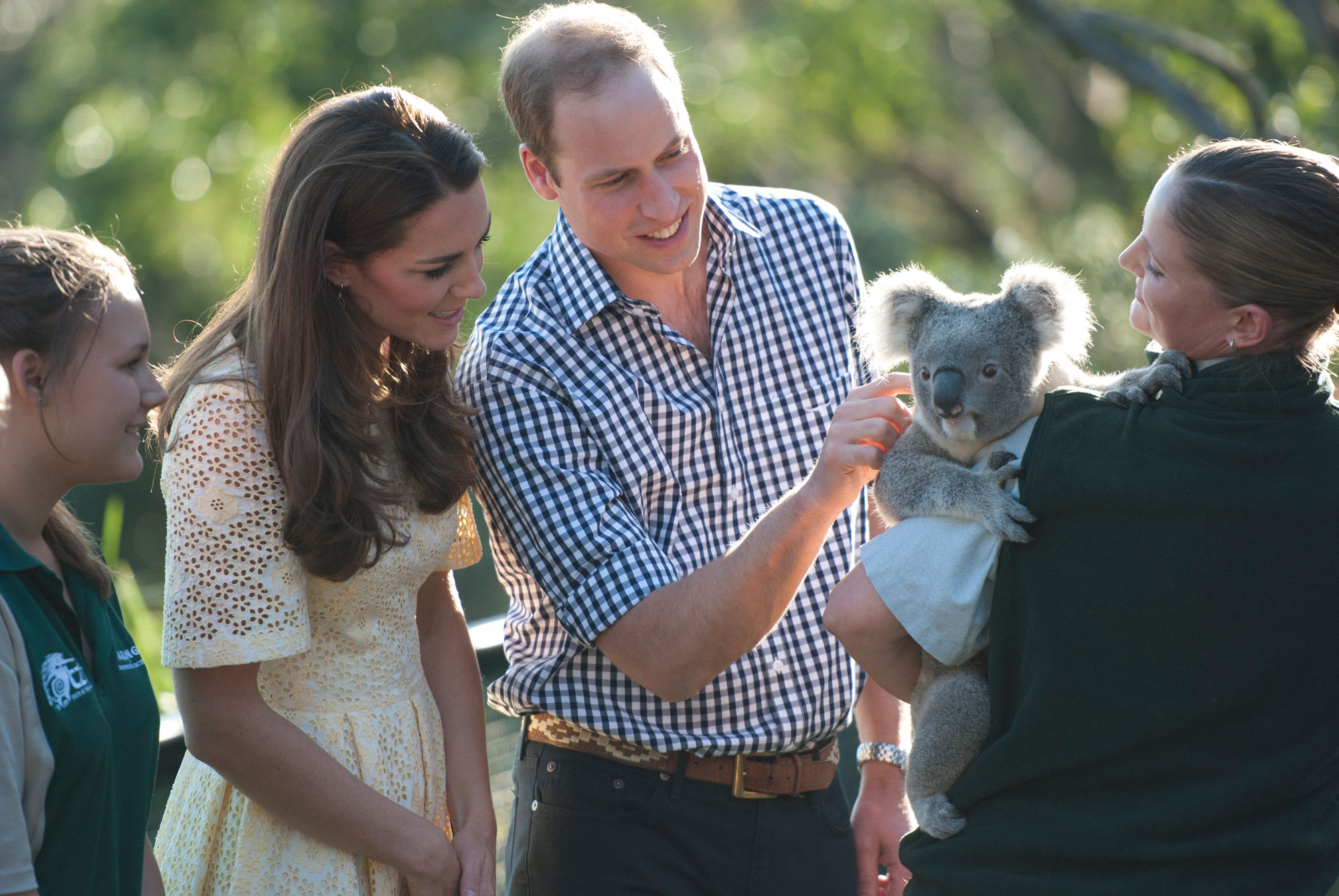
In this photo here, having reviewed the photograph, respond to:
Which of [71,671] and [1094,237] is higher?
[71,671]

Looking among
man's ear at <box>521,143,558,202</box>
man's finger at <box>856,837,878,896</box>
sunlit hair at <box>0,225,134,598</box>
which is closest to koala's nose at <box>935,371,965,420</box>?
man's ear at <box>521,143,558,202</box>

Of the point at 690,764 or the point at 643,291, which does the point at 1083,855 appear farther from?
the point at 643,291

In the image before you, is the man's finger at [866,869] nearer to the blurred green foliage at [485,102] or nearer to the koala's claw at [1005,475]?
the koala's claw at [1005,475]

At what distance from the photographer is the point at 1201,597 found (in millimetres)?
1317

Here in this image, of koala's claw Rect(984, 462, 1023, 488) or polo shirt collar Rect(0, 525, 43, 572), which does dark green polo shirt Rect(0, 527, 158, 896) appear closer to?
polo shirt collar Rect(0, 525, 43, 572)

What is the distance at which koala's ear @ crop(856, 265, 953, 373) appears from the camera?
176cm

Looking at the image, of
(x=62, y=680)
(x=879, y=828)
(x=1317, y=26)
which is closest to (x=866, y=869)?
(x=879, y=828)

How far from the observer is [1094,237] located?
24.4 feet

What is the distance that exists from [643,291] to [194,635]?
3.32ft

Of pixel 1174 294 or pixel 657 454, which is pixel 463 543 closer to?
pixel 657 454

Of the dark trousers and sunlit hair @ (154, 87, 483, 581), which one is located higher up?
sunlit hair @ (154, 87, 483, 581)

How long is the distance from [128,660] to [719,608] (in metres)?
0.86

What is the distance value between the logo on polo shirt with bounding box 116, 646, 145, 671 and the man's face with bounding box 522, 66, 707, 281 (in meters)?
1.02

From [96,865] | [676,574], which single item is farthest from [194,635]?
[676,574]
